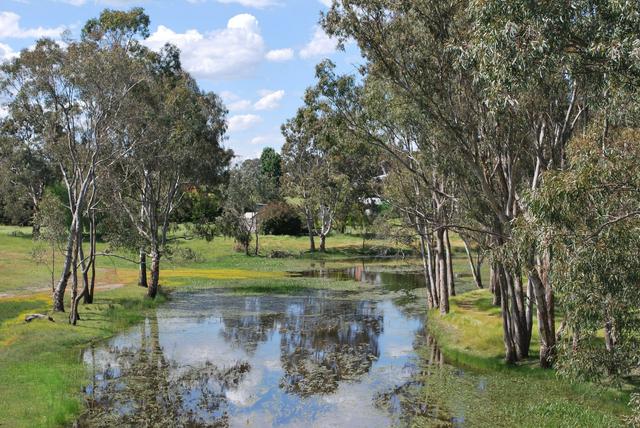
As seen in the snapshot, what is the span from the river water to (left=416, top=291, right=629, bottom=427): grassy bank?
5.88ft

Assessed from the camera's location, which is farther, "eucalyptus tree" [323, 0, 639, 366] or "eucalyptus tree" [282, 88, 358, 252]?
"eucalyptus tree" [282, 88, 358, 252]

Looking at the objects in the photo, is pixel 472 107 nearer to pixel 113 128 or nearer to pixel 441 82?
pixel 441 82

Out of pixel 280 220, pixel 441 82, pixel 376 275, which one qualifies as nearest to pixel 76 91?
pixel 441 82

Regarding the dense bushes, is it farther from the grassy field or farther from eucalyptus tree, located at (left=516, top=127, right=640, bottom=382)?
eucalyptus tree, located at (left=516, top=127, right=640, bottom=382)

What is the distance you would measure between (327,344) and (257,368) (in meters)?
5.89

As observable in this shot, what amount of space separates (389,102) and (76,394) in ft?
56.6

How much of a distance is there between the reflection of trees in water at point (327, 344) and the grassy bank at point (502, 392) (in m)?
3.49

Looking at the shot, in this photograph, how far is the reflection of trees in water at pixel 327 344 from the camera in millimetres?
26344

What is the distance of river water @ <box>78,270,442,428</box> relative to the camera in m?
21.3

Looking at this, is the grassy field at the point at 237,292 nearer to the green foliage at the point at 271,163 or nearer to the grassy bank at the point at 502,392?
the grassy bank at the point at 502,392

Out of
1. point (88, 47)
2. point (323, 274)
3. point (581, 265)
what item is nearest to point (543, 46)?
point (581, 265)

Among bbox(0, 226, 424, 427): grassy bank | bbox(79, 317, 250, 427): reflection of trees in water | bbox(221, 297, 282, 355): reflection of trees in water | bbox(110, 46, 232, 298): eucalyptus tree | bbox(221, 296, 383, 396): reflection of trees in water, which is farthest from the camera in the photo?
bbox(110, 46, 232, 298): eucalyptus tree

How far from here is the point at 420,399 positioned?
22891 mm

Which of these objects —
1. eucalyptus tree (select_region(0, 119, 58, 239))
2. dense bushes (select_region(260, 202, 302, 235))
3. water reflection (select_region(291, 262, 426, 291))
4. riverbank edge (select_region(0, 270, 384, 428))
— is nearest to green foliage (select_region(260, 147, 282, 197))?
dense bushes (select_region(260, 202, 302, 235))
